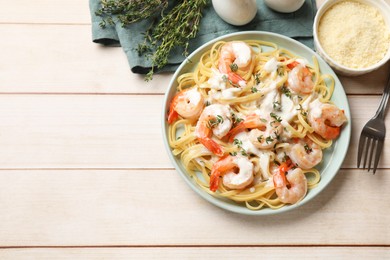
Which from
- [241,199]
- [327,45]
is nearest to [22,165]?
[241,199]

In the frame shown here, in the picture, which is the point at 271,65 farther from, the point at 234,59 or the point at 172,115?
the point at 172,115

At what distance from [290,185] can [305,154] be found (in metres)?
Answer: 0.11

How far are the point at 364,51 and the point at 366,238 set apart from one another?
2.11ft

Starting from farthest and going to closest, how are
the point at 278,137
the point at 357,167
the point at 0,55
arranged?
the point at 0,55, the point at 357,167, the point at 278,137

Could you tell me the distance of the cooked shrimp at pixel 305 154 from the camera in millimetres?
1501

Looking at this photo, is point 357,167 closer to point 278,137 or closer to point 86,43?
point 278,137

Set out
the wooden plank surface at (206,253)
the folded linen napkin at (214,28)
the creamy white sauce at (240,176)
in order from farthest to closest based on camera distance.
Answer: the folded linen napkin at (214,28) → the wooden plank surface at (206,253) → the creamy white sauce at (240,176)

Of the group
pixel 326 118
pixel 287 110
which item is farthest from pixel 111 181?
pixel 326 118

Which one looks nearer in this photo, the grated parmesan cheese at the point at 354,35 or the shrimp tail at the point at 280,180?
the shrimp tail at the point at 280,180

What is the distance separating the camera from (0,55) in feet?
5.69

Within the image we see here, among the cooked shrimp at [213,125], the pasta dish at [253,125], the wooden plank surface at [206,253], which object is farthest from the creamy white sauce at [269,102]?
the wooden plank surface at [206,253]

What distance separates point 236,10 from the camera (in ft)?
5.24

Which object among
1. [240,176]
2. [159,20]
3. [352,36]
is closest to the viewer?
[240,176]

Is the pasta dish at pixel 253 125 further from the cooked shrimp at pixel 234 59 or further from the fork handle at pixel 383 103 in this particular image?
the fork handle at pixel 383 103
